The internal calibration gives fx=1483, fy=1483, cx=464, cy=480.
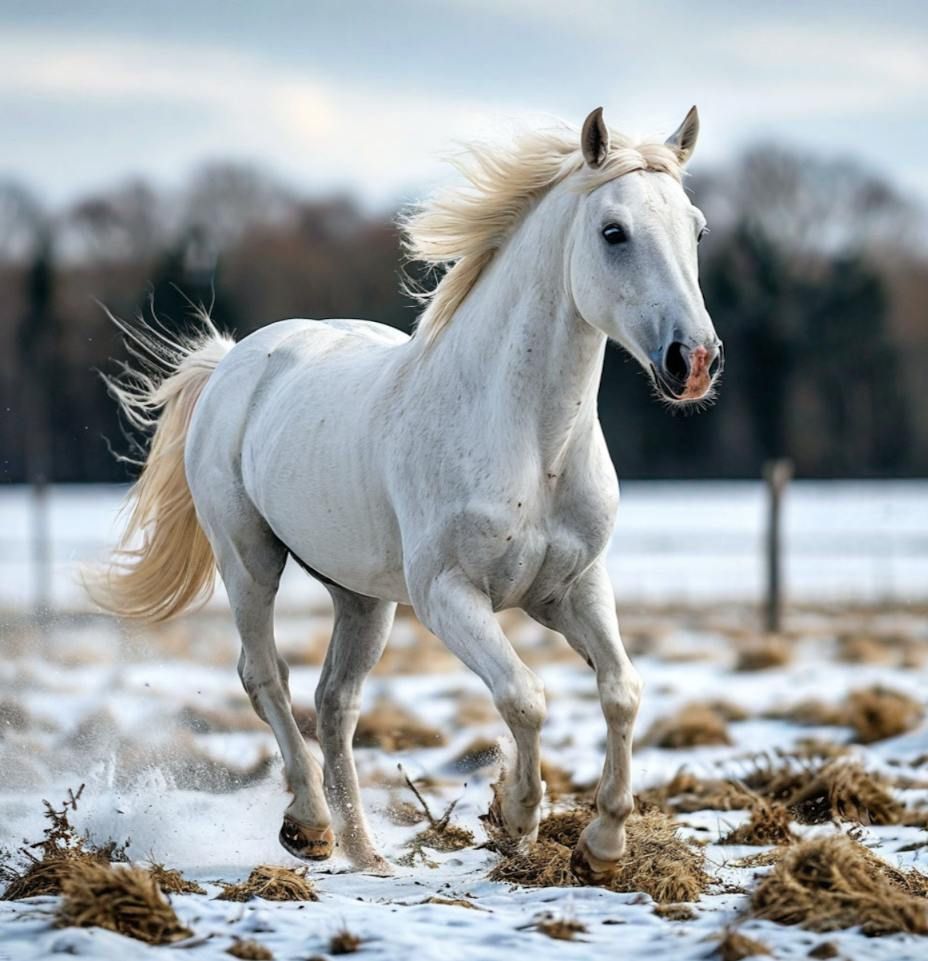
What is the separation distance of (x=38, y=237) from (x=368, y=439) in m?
40.3

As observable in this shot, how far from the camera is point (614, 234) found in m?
4.12

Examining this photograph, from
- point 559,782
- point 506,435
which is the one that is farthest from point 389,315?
point 506,435

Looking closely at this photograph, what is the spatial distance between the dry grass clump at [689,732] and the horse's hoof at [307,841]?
2.89 metres

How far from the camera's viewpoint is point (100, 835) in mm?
5496

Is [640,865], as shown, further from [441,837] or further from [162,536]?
[162,536]

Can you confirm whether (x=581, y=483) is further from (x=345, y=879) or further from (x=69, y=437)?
(x=69, y=437)

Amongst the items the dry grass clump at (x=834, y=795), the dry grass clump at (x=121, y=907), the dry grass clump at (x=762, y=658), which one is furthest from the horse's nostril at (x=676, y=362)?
the dry grass clump at (x=762, y=658)

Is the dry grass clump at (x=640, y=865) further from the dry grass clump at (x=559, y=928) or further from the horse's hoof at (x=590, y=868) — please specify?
the dry grass clump at (x=559, y=928)

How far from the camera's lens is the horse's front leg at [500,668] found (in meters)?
4.20

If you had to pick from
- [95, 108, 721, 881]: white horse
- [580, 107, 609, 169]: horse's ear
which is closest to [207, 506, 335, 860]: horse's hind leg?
[95, 108, 721, 881]: white horse

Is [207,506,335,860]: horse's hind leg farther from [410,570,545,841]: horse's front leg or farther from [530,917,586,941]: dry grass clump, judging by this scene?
[530,917,586,941]: dry grass clump

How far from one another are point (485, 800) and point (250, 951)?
281 cm

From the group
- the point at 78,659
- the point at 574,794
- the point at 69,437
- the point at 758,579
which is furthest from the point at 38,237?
the point at 574,794

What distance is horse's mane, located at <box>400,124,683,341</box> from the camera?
15.2 ft
